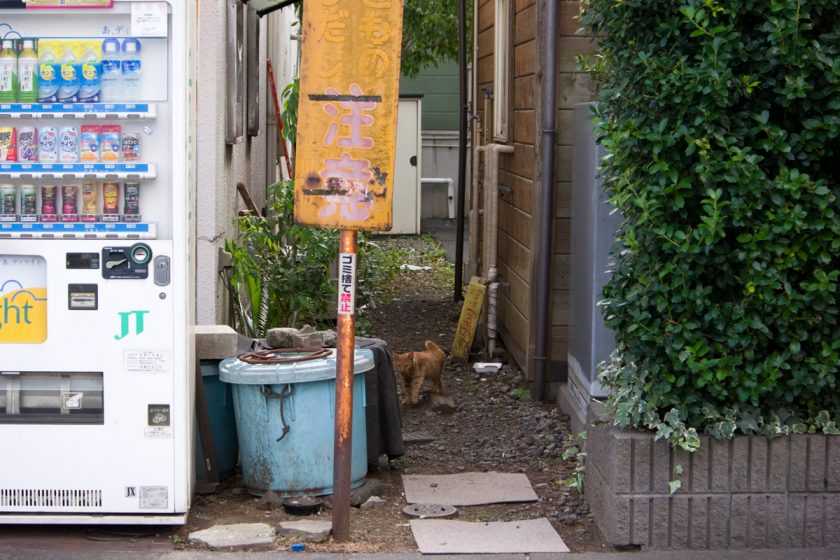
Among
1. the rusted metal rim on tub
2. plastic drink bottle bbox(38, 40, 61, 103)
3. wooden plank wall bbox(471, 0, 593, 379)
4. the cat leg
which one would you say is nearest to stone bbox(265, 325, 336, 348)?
the rusted metal rim on tub

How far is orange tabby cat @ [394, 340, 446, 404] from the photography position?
7426 mm

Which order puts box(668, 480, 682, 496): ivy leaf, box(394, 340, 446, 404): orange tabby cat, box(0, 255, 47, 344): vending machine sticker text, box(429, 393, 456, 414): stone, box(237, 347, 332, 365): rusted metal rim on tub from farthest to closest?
1. box(429, 393, 456, 414): stone
2. box(394, 340, 446, 404): orange tabby cat
3. box(237, 347, 332, 365): rusted metal rim on tub
4. box(0, 255, 47, 344): vending machine sticker text
5. box(668, 480, 682, 496): ivy leaf

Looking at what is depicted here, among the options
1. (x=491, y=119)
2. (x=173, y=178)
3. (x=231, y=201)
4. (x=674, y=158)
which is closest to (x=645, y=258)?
(x=674, y=158)

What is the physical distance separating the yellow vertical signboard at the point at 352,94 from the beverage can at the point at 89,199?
93cm

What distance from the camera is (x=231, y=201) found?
845cm

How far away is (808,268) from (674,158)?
719 millimetres

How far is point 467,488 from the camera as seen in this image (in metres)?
5.77

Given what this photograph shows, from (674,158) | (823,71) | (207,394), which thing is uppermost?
(823,71)

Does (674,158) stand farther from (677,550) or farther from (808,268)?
(677,550)

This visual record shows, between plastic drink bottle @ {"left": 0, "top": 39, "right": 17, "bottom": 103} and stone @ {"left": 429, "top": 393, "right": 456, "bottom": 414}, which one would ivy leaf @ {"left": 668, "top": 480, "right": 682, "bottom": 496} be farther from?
plastic drink bottle @ {"left": 0, "top": 39, "right": 17, "bottom": 103}

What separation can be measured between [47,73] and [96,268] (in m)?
0.88

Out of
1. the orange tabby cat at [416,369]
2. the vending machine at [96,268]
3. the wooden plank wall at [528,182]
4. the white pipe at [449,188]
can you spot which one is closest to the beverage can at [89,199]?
the vending machine at [96,268]

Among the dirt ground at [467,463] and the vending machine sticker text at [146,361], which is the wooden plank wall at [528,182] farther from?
the vending machine sticker text at [146,361]

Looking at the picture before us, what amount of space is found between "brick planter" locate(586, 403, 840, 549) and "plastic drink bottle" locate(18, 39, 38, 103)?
9.65 feet
